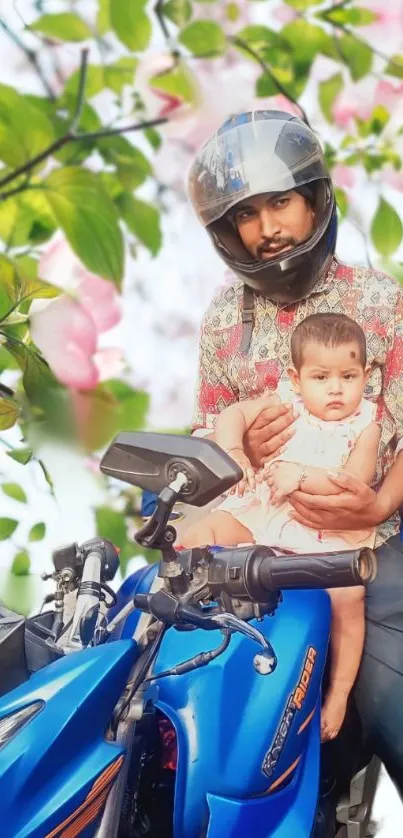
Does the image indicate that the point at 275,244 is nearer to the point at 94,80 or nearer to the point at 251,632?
the point at 94,80

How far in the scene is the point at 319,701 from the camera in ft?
4.07

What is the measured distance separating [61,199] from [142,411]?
1.61ft

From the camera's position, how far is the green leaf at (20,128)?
44.8 inches

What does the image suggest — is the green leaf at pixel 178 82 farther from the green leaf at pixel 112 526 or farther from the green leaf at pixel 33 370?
the green leaf at pixel 112 526

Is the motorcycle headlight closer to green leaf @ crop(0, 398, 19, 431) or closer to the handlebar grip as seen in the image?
the handlebar grip

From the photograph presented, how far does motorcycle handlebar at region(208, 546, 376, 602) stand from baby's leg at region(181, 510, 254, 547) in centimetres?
43

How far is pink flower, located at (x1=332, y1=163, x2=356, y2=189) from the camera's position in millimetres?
1722

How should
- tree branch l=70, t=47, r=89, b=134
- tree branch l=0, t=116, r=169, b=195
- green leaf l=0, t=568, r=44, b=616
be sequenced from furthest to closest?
green leaf l=0, t=568, r=44, b=616 → tree branch l=70, t=47, r=89, b=134 → tree branch l=0, t=116, r=169, b=195

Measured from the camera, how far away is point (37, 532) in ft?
5.48

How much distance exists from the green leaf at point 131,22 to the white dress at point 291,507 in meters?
0.55

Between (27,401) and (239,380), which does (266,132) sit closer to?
(239,380)

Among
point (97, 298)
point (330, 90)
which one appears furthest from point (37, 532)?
point (330, 90)

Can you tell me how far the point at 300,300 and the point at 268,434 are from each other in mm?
223

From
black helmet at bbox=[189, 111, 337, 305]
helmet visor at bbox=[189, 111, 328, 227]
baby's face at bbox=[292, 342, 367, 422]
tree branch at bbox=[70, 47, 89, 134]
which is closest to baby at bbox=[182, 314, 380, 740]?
baby's face at bbox=[292, 342, 367, 422]
